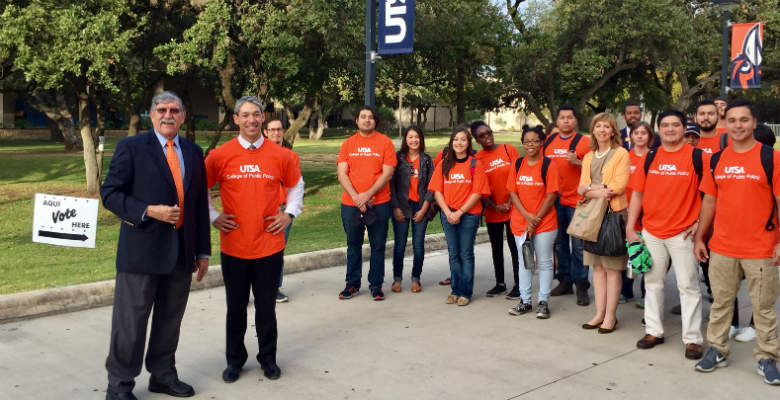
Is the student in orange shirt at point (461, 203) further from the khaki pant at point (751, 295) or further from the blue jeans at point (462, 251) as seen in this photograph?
the khaki pant at point (751, 295)

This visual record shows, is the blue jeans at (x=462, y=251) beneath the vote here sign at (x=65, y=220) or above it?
beneath

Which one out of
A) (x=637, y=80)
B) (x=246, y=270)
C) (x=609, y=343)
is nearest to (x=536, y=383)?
(x=609, y=343)

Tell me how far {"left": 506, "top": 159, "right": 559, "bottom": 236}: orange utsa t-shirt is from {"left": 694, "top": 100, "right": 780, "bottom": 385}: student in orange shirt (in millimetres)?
1716

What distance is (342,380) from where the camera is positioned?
5285 mm

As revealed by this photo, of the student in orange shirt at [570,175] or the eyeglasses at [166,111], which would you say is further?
the student in orange shirt at [570,175]

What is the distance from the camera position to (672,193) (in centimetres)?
580

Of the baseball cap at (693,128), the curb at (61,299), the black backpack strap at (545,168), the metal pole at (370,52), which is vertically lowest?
the curb at (61,299)

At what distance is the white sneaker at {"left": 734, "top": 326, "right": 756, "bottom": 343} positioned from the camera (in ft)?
20.8

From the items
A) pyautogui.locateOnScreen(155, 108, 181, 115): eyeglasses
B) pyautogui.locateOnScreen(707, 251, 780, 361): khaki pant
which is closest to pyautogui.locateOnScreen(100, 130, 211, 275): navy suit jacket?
pyautogui.locateOnScreen(155, 108, 181, 115): eyeglasses

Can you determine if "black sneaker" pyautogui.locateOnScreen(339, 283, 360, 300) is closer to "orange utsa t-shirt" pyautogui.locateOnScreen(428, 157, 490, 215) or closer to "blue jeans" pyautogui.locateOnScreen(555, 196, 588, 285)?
"orange utsa t-shirt" pyautogui.locateOnScreen(428, 157, 490, 215)

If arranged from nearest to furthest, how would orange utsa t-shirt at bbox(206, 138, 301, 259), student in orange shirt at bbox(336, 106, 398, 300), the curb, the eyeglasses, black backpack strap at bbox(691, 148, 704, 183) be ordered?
the eyeglasses < orange utsa t-shirt at bbox(206, 138, 301, 259) < black backpack strap at bbox(691, 148, 704, 183) < the curb < student in orange shirt at bbox(336, 106, 398, 300)

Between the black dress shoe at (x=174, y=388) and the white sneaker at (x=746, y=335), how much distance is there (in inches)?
175

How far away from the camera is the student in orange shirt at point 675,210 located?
577 centimetres

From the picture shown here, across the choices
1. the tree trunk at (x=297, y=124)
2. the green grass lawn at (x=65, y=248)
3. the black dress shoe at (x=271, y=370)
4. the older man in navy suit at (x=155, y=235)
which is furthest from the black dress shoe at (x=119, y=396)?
the tree trunk at (x=297, y=124)
